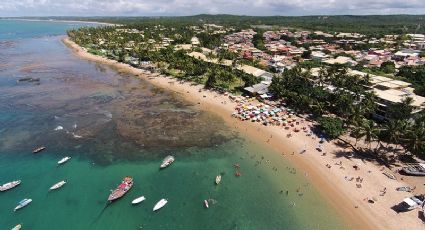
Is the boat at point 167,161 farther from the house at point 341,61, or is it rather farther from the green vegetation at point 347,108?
the house at point 341,61

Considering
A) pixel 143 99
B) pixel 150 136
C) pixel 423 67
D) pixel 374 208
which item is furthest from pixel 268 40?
pixel 374 208

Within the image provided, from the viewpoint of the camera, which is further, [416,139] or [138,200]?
[416,139]

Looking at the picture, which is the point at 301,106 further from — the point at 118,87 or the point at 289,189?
the point at 118,87

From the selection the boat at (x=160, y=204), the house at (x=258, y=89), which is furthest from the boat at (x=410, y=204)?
the house at (x=258, y=89)

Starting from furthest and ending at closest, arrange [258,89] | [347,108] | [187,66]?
[187,66] < [258,89] < [347,108]

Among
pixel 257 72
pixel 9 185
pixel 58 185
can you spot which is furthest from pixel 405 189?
pixel 9 185

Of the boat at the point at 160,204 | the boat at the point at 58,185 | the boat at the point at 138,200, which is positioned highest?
the boat at the point at 58,185

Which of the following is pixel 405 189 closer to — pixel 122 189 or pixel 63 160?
pixel 122 189

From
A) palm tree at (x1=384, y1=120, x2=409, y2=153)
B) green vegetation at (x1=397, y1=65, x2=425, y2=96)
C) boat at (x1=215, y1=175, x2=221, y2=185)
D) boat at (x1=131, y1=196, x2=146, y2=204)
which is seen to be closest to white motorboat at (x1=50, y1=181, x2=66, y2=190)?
boat at (x1=131, y1=196, x2=146, y2=204)
